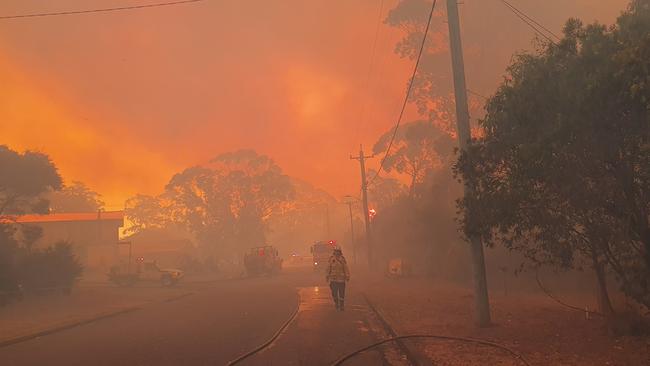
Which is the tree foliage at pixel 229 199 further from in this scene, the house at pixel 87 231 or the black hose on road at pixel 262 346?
the black hose on road at pixel 262 346

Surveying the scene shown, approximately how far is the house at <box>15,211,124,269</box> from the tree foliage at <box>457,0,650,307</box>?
56261mm

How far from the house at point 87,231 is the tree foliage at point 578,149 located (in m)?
56.3

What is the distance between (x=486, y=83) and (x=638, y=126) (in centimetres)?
4015

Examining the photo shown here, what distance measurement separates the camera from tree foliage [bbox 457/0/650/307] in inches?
324

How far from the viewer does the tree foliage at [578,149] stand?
8.22m

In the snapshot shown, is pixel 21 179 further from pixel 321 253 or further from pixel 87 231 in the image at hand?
pixel 87 231

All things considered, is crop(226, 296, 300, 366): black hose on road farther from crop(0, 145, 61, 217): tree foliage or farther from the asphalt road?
crop(0, 145, 61, 217): tree foliage

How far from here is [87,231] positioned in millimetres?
63312

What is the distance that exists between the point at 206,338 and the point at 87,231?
57857mm

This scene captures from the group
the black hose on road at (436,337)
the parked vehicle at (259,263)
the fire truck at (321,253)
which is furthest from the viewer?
the fire truck at (321,253)

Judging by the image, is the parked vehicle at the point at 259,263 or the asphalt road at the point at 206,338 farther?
the parked vehicle at the point at 259,263

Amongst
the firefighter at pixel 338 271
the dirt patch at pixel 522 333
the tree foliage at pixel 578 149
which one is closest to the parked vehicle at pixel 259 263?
the dirt patch at pixel 522 333

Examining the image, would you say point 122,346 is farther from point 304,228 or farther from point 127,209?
point 304,228

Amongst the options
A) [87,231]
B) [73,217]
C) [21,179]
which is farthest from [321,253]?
[73,217]
